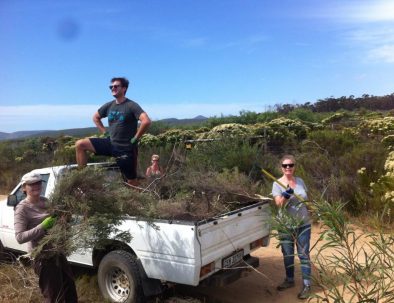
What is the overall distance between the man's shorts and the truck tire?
63.0 inches

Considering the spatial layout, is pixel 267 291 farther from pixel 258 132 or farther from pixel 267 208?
pixel 258 132

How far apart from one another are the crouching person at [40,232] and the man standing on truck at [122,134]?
1827mm

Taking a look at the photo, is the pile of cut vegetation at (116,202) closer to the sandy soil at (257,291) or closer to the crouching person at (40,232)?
the crouching person at (40,232)

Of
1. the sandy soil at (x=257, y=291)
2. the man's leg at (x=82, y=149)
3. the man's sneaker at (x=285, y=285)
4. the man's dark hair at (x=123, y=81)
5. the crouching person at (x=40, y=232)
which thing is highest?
the man's dark hair at (x=123, y=81)

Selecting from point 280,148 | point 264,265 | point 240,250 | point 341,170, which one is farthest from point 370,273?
point 280,148

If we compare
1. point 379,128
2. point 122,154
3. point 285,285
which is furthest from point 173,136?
point 285,285

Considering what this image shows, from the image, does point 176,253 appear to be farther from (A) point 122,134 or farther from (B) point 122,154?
(A) point 122,134

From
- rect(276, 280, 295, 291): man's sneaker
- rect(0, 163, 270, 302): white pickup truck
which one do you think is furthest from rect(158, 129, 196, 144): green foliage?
rect(0, 163, 270, 302): white pickup truck

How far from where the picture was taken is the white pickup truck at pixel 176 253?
440 centimetres

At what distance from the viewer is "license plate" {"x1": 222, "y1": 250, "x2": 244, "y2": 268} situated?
4.84m

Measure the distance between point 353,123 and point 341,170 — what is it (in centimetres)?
970

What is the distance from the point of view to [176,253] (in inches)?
175

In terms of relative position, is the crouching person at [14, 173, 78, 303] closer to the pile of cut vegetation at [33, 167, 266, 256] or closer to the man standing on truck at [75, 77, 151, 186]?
the pile of cut vegetation at [33, 167, 266, 256]

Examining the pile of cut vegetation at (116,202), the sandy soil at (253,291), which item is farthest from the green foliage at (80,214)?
the sandy soil at (253,291)
